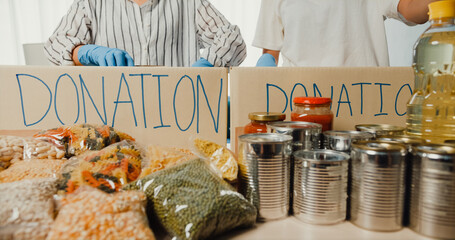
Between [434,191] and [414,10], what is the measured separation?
941 millimetres

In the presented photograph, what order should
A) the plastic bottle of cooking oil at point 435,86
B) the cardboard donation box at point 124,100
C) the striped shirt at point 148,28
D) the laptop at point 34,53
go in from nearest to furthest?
the plastic bottle of cooking oil at point 435,86 → the cardboard donation box at point 124,100 → the striped shirt at point 148,28 → the laptop at point 34,53

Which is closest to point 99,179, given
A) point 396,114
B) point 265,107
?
point 265,107

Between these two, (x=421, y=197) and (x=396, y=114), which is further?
(x=396, y=114)

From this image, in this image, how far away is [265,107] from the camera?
2.85ft

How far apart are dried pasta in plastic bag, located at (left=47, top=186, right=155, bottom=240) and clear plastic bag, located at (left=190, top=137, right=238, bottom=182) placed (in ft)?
0.54

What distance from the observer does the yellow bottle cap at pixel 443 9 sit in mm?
527

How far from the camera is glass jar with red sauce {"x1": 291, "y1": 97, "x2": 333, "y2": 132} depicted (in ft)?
2.30

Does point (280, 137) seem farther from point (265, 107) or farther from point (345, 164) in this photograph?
point (265, 107)

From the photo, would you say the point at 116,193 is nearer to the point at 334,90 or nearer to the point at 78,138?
the point at 78,138

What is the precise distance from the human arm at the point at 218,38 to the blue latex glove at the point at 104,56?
1.40ft

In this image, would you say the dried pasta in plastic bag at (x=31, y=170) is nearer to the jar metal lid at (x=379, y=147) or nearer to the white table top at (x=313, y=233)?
the white table top at (x=313, y=233)

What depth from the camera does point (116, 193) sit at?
47 cm

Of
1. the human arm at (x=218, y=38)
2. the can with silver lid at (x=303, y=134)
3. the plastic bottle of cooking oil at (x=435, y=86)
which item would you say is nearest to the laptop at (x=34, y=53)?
the human arm at (x=218, y=38)

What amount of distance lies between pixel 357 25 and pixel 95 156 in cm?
131
